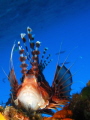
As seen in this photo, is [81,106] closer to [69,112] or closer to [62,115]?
[69,112]

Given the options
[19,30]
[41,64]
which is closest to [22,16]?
[19,30]

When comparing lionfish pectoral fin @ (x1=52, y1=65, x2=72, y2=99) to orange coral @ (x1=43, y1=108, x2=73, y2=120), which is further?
lionfish pectoral fin @ (x1=52, y1=65, x2=72, y2=99)

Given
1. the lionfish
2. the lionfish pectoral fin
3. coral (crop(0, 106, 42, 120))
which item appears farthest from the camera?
the lionfish pectoral fin

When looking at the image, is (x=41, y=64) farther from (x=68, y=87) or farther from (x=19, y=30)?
(x=19, y=30)

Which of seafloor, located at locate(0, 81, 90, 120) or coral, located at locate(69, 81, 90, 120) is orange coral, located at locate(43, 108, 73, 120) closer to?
seafloor, located at locate(0, 81, 90, 120)

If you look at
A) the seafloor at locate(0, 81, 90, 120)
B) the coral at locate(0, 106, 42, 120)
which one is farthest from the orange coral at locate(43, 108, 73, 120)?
the coral at locate(0, 106, 42, 120)

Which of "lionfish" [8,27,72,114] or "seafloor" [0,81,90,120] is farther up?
"lionfish" [8,27,72,114]

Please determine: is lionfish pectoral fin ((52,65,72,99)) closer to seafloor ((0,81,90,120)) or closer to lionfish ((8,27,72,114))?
lionfish ((8,27,72,114))

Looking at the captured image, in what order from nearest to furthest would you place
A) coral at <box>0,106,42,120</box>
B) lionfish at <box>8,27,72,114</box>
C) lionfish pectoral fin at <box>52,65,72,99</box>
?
coral at <box>0,106,42,120</box> → lionfish at <box>8,27,72,114</box> → lionfish pectoral fin at <box>52,65,72,99</box>
